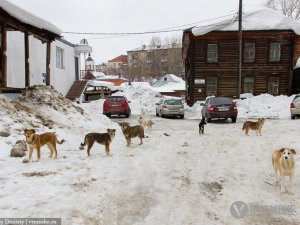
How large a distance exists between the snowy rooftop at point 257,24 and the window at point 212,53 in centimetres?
168

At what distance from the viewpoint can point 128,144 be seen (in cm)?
1116

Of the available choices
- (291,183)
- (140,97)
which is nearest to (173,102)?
(140,97)

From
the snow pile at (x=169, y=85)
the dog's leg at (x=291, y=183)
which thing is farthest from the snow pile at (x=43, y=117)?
the snow pile at (x=169, y=85)

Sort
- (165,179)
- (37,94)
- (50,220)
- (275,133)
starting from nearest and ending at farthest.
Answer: (50,220) → (165,179) → (275,133) → (37,94)

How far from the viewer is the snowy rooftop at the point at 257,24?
103 feet

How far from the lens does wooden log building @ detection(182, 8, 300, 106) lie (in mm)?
32406

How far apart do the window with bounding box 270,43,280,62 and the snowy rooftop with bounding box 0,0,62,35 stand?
22717mm

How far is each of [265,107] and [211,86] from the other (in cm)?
762

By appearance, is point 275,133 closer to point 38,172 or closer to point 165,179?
point 165,179

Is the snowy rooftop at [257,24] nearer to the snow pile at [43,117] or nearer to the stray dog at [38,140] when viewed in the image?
the snow pile at [43,117]

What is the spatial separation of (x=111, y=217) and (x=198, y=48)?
94.8 feet

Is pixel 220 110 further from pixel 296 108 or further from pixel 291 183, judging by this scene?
pixel 291 183

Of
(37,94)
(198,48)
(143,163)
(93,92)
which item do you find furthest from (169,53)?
(143,163)

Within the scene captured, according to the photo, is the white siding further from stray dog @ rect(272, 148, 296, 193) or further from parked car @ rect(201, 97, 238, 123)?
stray dog @ rect(272, 148, 296, 193)
